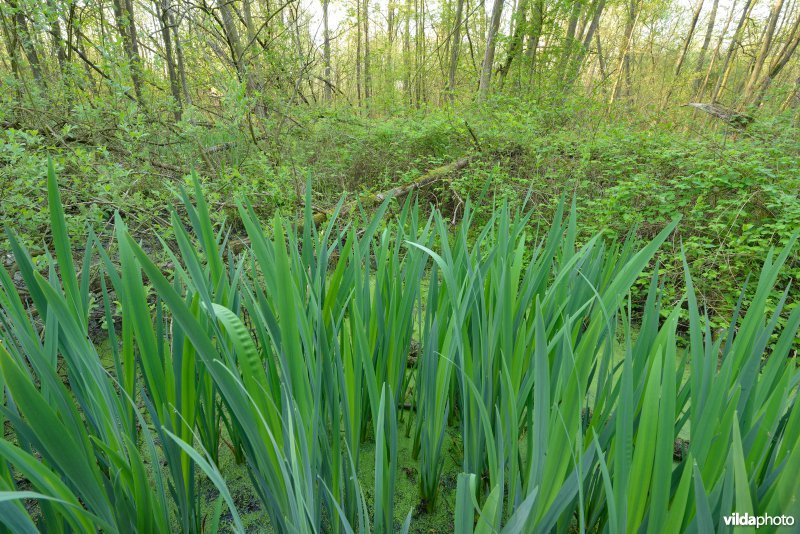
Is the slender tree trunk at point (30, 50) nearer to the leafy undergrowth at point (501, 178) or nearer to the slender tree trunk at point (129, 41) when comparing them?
the slender tree trunk at point (129, 41)

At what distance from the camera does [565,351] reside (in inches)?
19.9

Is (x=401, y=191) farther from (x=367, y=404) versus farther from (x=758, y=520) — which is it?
(x=758, y=520)

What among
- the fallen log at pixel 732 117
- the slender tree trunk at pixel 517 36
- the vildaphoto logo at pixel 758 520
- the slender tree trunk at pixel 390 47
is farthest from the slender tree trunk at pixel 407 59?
the vildaphoto logo at pixel 758 520

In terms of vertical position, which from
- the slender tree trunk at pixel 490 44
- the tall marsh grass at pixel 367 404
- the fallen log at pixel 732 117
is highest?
the slender tree trunk at pixel 490 44

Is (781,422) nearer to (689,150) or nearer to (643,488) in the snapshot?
(643,488)

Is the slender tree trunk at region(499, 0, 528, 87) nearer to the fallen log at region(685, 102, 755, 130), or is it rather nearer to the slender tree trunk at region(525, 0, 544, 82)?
the slender tree trunk at region(525, 0, 544, 82)

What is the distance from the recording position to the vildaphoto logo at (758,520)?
0.30 m

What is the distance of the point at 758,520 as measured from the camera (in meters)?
0.38

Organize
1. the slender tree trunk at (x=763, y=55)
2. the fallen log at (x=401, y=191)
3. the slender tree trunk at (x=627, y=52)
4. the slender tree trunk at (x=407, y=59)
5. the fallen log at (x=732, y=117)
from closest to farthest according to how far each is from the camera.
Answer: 1. the fallen log at (x=401, y=191)
2. the fallen log at (x=732, y=117)
3. the slender tree trunk at (x=763, y=55)
4. the slender tree trunk at (x=627, y=52)
5. the slender tree trunk at (x=407, y=59)

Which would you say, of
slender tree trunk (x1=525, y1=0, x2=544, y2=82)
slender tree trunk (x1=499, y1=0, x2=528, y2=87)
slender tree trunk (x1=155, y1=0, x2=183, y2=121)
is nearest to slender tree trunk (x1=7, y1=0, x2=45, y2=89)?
slender tree trunk (x1=155, y1=0, x2=183, y2=121)

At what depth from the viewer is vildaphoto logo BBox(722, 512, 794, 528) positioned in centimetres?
30

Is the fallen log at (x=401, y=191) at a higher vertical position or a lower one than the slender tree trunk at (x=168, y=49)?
lower

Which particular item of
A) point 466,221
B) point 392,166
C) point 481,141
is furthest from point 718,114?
point 466,221

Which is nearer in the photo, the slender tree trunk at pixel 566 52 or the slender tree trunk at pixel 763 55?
the slender tree trunk at pixel 566 52
